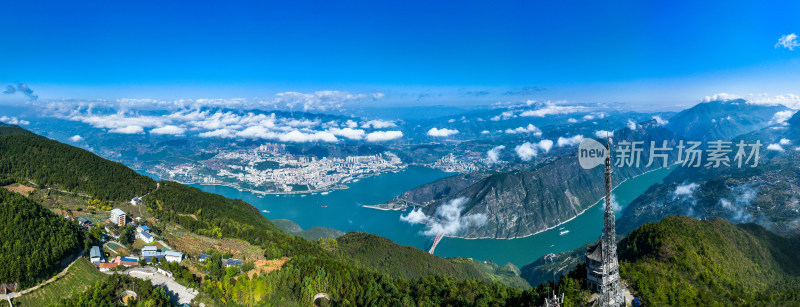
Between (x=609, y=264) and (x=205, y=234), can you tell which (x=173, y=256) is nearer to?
(x=205, y=234)

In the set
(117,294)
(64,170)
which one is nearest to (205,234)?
(117,294)

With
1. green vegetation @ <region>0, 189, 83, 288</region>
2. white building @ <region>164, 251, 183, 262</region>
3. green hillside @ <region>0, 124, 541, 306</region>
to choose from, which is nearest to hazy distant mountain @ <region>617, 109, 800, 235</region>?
green hillside @ <region>0, 124, 541, 306</region>

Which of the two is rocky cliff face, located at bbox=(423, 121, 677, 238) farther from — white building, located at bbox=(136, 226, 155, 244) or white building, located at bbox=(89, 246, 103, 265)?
white building, located at bbox=(89, 246, 103, 265)

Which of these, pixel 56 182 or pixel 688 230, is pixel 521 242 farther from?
pixel 56 182

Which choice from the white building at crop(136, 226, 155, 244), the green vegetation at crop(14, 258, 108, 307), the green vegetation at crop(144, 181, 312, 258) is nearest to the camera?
the green vegetation at crop(14, 258, 108, 307)

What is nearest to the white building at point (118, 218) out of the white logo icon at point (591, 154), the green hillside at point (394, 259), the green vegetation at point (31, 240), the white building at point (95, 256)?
the green vegetation at point (31, 240)

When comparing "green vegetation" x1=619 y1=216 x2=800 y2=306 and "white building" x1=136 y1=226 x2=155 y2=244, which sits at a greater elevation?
"white building" x1=136 y1=226 x2=155 y2=244

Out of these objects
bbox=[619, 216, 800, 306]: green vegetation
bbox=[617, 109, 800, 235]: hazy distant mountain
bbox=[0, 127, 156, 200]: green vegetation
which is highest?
bbox=[0, 127, 156, 200]: green vegetation

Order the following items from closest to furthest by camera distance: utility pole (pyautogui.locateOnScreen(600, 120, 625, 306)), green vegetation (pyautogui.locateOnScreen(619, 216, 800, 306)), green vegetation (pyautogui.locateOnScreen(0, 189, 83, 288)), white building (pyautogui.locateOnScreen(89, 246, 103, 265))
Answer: utility pole (pyautogui.locateOnScreen(600, 120, 625, 306)) → green vegetation (pyautogui.locateOnScreen(0, 189, 83, 288)) → white building (pyautogui.locateOnScreen(89, 246, 103, 265)) → green vegetation (pyautogui.locateOnScreen(619, 216, 800, 306))
